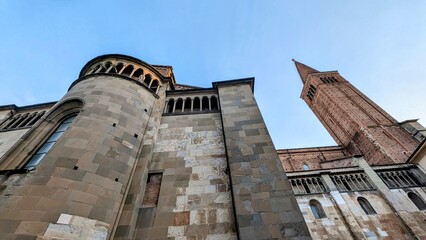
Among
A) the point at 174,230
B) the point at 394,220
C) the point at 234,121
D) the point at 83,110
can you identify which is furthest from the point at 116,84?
the point at 394,220

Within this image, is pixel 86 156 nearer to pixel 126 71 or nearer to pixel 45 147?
pixel 45 147

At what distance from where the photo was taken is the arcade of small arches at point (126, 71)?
33.9ft

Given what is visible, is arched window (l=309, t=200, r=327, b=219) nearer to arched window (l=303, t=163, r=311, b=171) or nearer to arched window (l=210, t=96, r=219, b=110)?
arched window (l=210, t=96, r=219, b=110)

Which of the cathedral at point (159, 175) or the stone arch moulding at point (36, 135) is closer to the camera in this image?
the cathedral at point (159, 175)

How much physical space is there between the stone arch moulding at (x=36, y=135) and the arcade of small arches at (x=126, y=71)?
89.7 inches

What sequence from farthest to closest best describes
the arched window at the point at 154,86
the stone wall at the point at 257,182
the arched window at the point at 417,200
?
the arched window at the point at 417,200 → the arched window at the point at 154,86 → the stone wall at the point at 257,182

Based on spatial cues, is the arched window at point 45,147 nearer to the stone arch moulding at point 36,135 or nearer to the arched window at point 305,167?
the stone arch moulding at point 36,135

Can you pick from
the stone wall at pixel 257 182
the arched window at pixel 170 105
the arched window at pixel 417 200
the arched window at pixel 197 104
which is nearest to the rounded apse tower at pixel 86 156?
the arched window at pixel 170 105

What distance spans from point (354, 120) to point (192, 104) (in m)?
25.5

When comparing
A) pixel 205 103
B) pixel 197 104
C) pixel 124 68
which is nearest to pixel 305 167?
pixel 205 103

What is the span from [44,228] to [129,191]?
214cm

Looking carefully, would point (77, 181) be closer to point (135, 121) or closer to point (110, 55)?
point (135, 121)

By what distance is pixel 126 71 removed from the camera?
35.3ft

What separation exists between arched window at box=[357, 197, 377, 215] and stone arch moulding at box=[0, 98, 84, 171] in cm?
1825
